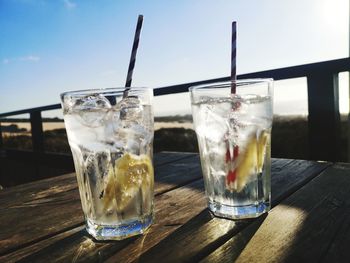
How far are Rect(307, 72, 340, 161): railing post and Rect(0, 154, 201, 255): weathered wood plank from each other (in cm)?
75

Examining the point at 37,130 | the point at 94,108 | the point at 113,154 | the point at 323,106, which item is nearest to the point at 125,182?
the point at 113,154

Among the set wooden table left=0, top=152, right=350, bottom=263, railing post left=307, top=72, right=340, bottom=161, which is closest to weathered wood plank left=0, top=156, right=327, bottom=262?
wooden table left=0, top=152, right=350, bottom=263

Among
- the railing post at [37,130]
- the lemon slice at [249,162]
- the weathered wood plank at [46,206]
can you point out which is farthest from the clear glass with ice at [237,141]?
the railing post at [37,130]

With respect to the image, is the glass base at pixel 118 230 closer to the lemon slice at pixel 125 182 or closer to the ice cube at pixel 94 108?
the lemon slice at pixel 125 182

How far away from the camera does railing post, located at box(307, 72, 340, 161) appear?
1650 mm

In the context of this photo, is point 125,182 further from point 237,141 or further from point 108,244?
point 237,141

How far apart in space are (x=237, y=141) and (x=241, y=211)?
0.53 ft

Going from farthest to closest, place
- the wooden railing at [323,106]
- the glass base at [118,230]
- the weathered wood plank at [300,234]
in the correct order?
the wooden railing at [323,106] → the glass base at [118,230] → the weathered wood plank at [300,234]

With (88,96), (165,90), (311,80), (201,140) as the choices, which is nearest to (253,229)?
(201,140)

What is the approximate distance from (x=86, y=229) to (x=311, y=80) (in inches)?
58.2

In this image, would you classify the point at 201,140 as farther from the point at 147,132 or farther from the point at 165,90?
the point at 165,90

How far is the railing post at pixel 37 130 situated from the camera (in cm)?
371

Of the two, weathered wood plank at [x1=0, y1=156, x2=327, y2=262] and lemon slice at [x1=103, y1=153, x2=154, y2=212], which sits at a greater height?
lemon slice at [x1=103, y1=153, x2=154, y2=212]

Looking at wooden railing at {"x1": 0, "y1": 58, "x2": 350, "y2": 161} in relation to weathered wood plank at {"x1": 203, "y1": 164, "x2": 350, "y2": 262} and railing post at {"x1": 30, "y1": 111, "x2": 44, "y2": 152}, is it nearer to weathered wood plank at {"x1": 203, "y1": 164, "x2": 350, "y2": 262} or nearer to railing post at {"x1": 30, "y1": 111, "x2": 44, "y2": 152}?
weathered wood plank at {"x1": 203, "y1": 164, "x2": 350, "y2": 262}
